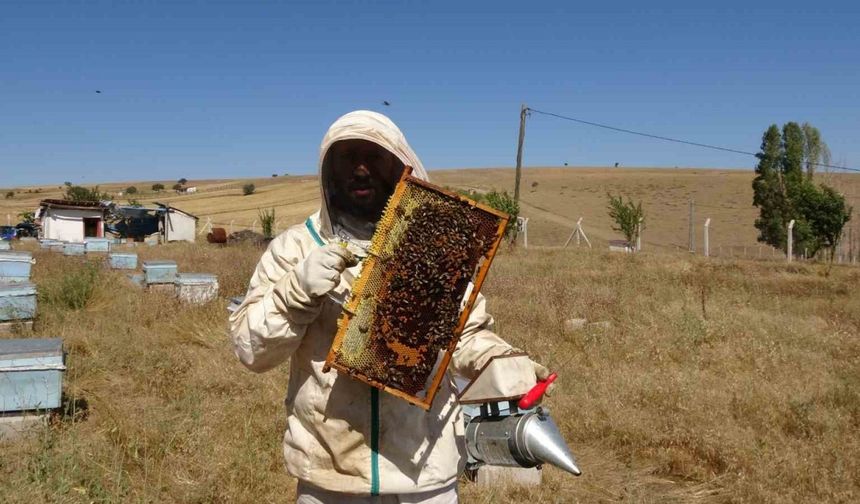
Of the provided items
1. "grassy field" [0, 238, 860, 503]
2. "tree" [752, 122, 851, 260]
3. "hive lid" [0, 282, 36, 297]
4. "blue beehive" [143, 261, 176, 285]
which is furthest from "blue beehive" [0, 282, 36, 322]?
"tree" [752, 122, 851, 260]

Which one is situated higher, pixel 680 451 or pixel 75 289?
pixel 75 289

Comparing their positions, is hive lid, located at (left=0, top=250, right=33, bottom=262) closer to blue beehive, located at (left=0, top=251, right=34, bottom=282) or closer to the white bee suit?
blue beehive, located at (left=0, top=251, right=34, bottom=282)

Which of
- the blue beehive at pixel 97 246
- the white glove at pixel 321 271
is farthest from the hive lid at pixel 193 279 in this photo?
the blue beehive at pixel 97 246

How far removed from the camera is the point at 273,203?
61562 millimetres

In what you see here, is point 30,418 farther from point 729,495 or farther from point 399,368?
point 729,495

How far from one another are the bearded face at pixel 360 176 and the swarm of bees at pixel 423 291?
0.89 feet

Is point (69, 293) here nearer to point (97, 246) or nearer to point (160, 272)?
point (160, 272)

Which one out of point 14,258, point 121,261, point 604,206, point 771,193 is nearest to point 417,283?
point 14,258

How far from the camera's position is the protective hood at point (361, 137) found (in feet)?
7.24

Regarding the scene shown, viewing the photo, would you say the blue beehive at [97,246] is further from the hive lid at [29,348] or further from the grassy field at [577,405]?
the hive lid at [29,348]

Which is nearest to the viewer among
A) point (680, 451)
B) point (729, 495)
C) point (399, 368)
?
point (399, 368)

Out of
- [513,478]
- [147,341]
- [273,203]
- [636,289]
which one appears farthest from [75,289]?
[273,203]

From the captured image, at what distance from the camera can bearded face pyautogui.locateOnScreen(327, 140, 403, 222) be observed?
7.57 feet

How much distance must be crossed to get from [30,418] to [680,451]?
5.15m
